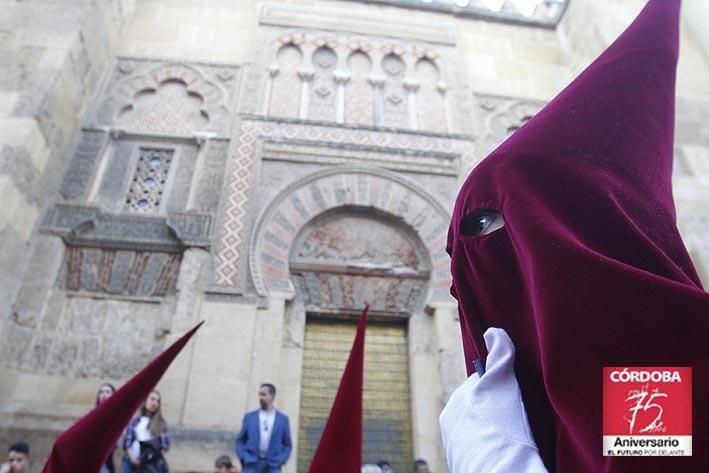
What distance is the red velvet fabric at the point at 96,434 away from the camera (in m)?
1.50

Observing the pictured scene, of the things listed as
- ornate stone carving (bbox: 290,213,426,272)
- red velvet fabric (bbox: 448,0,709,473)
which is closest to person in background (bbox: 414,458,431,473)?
ornate stone carving (bbox: 290,213,426,272)

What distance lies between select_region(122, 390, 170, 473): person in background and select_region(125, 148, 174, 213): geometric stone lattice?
1.92 m

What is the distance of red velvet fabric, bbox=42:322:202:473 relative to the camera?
1.50m

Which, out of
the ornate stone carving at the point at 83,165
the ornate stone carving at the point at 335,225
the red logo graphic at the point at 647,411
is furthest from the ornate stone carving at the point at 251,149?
the red logo graphic at the point at 647,411

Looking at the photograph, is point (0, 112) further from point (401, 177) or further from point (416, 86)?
point (416, 86)

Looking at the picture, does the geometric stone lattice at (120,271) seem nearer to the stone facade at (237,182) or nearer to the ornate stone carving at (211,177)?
the stone facade at (237,182)

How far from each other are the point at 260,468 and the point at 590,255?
105 inches

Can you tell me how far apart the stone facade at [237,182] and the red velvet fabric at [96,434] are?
170 centimetres

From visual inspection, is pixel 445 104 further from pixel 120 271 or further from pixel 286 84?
pixel 120 271

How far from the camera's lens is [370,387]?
382 centimetres

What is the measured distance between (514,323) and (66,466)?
1541 millimetres

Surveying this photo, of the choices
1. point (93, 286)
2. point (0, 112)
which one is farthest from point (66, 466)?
point (0, 112)

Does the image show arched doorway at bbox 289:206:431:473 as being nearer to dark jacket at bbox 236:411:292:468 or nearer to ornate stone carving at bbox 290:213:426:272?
ornate stone carving at bbox 290:213:426:272

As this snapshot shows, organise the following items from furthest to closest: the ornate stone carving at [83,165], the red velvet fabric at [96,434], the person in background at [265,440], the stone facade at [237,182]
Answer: the ornate stone carving at [83,165] → the stone facade at [237,182] → the person in background at [265,440] → the red velvet fabric at [96,434]
